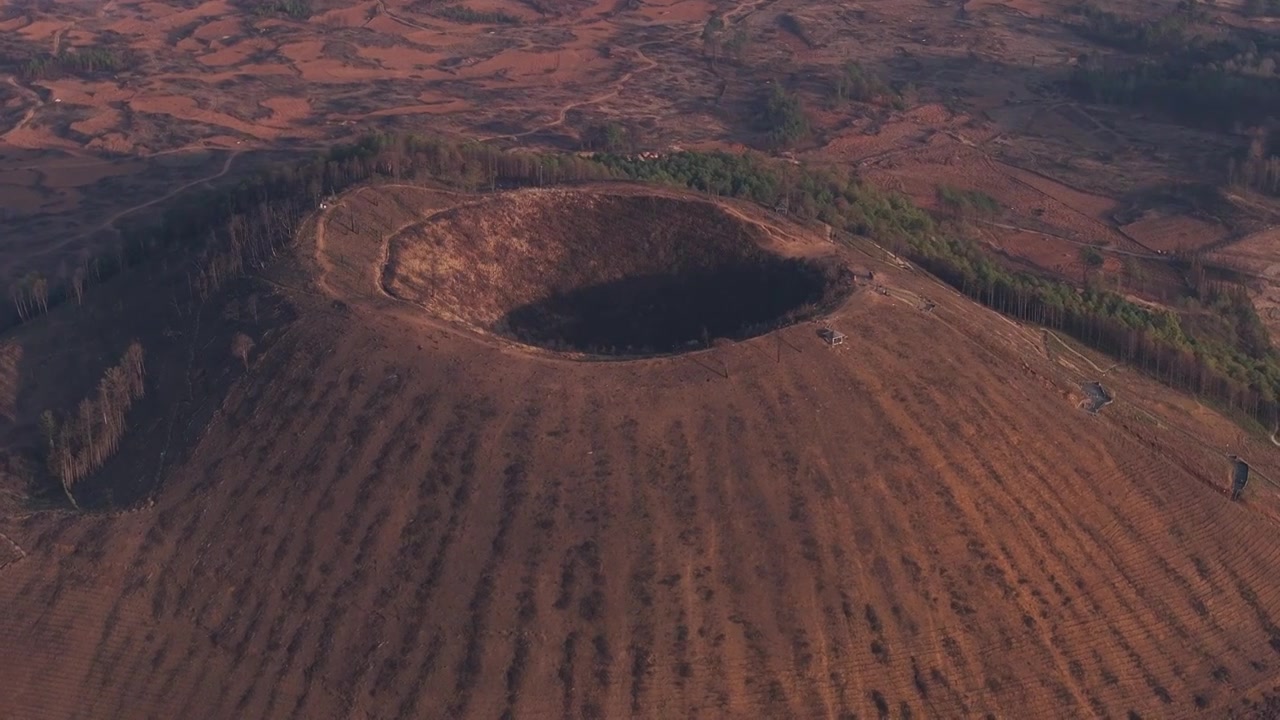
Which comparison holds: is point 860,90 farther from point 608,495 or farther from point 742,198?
point 608,495

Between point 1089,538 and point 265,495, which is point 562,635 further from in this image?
point 1089,538

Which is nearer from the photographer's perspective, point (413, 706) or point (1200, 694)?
point (413, 706)

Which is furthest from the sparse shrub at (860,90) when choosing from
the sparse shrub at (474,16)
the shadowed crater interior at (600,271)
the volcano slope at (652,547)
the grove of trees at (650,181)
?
the volcano slope at (652,547)

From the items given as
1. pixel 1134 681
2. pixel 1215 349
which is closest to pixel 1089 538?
pixel 1134 681

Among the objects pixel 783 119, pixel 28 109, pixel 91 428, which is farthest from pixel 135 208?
pixel 783 119

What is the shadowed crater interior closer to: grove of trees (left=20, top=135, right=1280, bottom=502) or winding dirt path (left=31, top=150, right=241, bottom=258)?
grove of trees (left=20, top=135, right=1280, bottom=502)

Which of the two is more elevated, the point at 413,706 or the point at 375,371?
the point at 375,371
